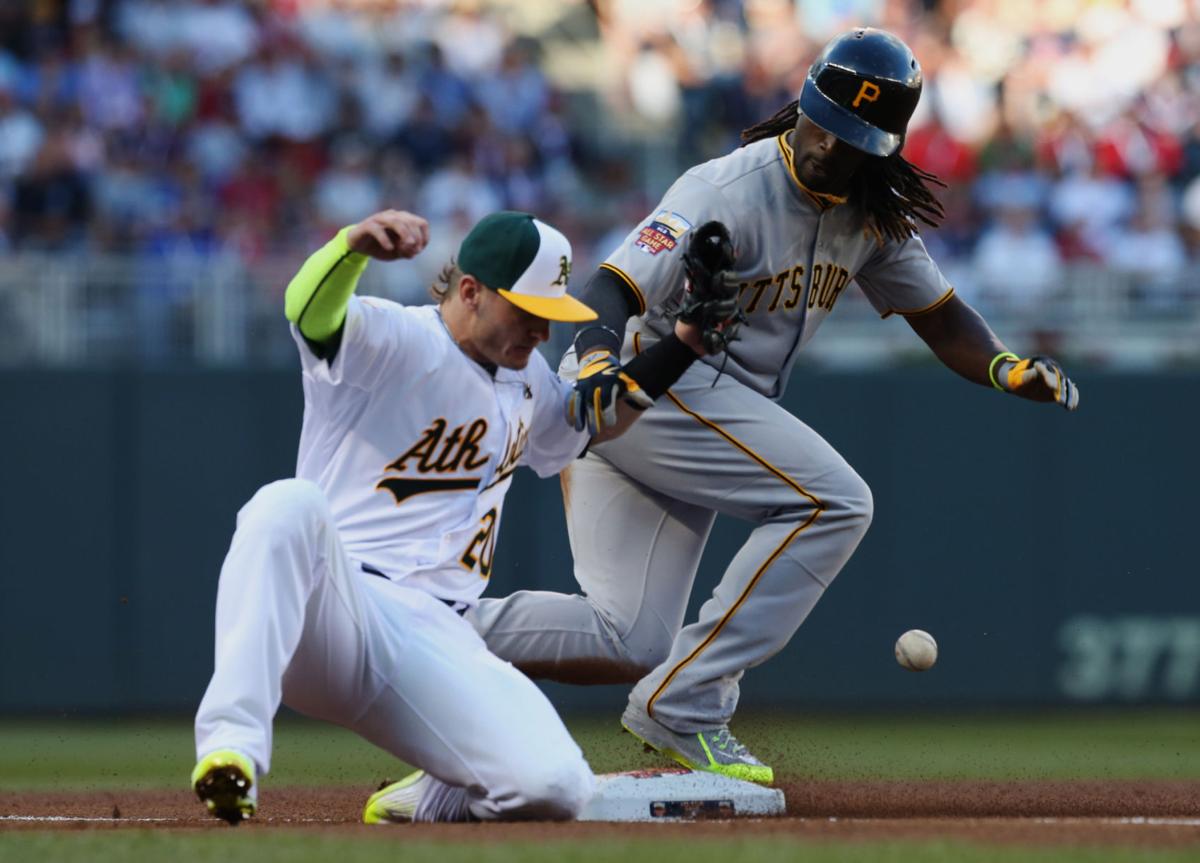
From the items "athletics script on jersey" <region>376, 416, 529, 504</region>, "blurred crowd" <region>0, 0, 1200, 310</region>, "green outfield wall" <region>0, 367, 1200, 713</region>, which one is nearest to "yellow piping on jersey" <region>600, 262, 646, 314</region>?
"athletics script on jersey" <region>376, 416, 529, 504</region>

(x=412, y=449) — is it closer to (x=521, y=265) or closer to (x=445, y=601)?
(x=445, y=601)

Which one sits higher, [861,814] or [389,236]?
[389,236]

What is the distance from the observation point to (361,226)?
4.20 m

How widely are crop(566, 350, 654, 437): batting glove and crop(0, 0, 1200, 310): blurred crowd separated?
4879 mm

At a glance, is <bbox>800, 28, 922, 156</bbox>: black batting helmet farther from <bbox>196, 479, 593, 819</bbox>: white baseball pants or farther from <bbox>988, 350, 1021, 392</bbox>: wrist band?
<bbox>196, 479, 593, 819</bbox>: white baseball pants

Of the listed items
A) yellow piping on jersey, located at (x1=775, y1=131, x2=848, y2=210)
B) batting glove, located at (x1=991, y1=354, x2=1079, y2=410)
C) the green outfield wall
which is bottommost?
the green outfield wall

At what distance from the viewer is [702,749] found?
5.34m

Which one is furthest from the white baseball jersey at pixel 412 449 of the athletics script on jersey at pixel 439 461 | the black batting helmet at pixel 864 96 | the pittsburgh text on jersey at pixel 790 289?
the black batting helmet at pixel 864 96

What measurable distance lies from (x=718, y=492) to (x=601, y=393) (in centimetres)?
80

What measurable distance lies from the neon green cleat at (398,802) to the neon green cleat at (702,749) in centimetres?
70

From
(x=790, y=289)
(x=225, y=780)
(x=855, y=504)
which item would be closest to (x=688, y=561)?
(x=855, y=504)

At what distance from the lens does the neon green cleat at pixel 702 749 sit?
534 cm

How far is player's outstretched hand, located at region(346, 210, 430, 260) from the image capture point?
4.19 metres

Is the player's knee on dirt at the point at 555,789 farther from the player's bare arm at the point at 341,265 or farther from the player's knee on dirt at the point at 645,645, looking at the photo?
the player's bare arm at the point at 341,265
